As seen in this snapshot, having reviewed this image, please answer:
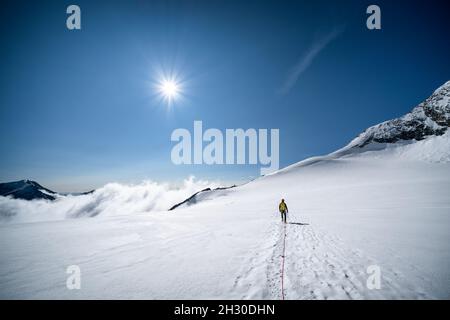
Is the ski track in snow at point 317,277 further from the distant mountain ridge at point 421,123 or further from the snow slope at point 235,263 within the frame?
the distant mountain ridge at point 421,123

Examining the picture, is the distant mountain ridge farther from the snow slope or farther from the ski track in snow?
the ski track in snow

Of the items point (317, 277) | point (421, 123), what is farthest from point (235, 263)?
point (421, 123)

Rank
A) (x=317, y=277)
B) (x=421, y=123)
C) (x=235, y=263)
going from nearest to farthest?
(x=317, y=277) < (x=235, y=263) < (x=421, y=123)

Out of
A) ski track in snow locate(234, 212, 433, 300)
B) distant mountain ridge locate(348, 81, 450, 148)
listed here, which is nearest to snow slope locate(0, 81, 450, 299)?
ski track in snow locate(234, 212, 433, 300)

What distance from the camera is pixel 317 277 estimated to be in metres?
6.13

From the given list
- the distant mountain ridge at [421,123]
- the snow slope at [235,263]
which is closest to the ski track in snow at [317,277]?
the snow slope at [235,263]

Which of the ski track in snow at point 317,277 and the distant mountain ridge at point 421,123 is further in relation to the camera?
the distant mountain ridge at point 421,123

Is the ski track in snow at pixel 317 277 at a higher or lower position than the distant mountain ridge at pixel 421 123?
lower

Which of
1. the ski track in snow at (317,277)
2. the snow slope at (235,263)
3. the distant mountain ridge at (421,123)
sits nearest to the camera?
the ski track in snow at (317,277)

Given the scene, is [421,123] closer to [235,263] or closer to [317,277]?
[317,277]

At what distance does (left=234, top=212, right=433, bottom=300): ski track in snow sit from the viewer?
208 inches

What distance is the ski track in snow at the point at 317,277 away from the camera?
5.29 metres
